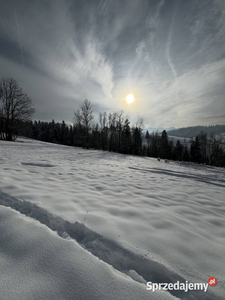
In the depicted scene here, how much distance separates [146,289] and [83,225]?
3.33 ft

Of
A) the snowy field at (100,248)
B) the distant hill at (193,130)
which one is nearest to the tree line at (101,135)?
the snowy field at (100,248)

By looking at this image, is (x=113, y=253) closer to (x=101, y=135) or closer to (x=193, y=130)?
(x=101, y=135)

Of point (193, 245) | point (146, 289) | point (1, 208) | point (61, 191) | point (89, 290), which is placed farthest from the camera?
point (61, 191)

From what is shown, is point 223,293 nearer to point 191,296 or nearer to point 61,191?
point 191,296

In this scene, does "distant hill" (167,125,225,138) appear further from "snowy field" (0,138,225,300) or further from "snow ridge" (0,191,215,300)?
"snow ridge" (0,191,215,300)

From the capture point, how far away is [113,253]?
4.68 feet

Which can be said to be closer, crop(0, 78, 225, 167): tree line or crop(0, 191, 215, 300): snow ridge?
crop(0, 191, 215, 300): snow ridge

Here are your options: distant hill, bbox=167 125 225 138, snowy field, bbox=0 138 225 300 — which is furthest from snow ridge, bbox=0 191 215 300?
distant hill, bbox=167 125 225 138

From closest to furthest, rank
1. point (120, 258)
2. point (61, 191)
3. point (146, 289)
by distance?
point (146, 289), point (120, 258), point (61, 191)

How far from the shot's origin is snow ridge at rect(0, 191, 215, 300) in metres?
1.24

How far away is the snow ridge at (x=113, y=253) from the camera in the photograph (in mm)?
1240

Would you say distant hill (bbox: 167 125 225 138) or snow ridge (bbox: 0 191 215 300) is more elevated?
distant hill (bbox: 167 125 225 138)

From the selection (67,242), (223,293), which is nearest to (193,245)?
(223,293)

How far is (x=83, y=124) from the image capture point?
23484 mm
